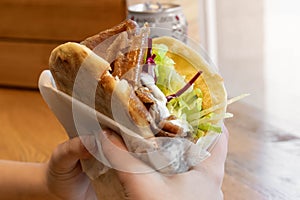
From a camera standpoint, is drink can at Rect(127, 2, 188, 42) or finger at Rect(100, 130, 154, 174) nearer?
finger at Rect(100, 130, 154, 174)

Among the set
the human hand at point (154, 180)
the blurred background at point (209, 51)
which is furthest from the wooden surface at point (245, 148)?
the human hand at point (154, 180)

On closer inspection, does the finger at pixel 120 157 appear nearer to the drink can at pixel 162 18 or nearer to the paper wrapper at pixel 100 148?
the paper wrapper at pixel 100 148

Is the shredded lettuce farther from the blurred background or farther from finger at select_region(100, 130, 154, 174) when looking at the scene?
the blurred background

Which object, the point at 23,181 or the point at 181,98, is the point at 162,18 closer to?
the point at 23,181

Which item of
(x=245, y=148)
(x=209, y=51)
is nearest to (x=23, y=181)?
(x=245, y=148)

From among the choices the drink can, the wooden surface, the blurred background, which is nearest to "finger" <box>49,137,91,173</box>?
the wooden surface

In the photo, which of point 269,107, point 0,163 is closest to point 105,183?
point 0,163

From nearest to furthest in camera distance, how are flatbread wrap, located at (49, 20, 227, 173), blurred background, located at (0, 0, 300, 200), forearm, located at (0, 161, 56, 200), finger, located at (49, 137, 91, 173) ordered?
1. flatbread wrap, located at (49, 20, 227, 173)
2. finger, located at (49, 137, 91, 173)
3. forearm, located at (0, 161, 56, 200)
4. blurred background, located at (0, 0, 300, 200)
